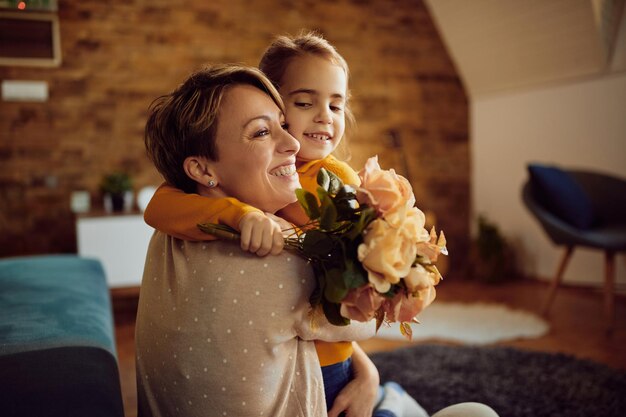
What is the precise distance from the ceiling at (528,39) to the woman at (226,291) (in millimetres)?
3954

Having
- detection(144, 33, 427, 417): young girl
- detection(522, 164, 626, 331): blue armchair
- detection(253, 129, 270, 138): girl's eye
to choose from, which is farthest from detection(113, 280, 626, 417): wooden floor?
detection(253, 129, 270, 138): girl's eye

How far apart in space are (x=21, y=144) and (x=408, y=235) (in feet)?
13.8

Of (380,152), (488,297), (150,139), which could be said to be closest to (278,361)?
(150,139)

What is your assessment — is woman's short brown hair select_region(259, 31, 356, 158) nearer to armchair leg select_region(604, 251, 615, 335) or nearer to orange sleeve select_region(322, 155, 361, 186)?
orange sleeve select_region(322, 155, 361, 186)

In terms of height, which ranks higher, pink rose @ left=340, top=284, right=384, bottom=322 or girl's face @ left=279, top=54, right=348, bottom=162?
girl's face @ left=279, top=54, right=348, bottom=162

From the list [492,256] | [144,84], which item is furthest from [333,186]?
[492,256]

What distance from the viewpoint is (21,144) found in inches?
168

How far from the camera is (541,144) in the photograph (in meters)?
4.97

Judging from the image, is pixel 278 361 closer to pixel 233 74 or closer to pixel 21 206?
pixel 233 74

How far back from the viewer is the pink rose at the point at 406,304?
0.85m

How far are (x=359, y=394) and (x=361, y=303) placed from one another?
1.04 feet

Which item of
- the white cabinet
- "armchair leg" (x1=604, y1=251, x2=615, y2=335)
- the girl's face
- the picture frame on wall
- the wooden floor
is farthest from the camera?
the picture frame on wall

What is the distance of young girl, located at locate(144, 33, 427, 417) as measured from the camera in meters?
0.90

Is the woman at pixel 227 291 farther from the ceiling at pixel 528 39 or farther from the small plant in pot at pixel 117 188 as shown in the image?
the ceiling at pixel 528 39
